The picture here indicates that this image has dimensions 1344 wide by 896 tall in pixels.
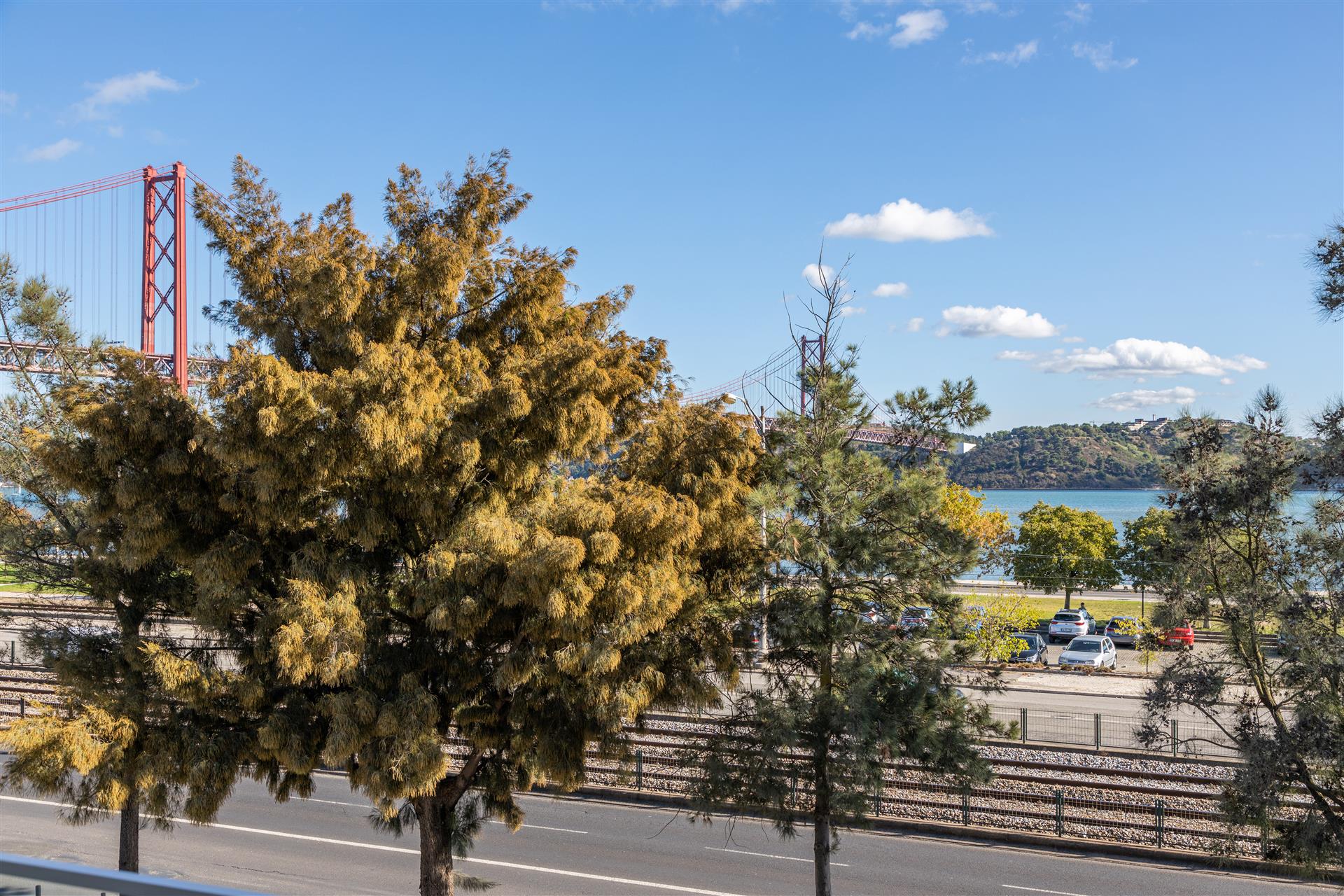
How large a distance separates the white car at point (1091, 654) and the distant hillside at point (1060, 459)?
10600 centimetres

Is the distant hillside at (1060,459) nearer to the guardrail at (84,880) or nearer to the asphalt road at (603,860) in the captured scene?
the asphalt road at (603,860)

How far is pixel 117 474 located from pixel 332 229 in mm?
3716

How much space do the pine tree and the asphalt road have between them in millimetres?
4493

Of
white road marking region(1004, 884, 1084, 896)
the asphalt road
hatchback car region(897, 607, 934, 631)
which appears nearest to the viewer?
hatchback car region(897, 607, 934, 631)

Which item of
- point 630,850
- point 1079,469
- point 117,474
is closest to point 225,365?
point 117,474

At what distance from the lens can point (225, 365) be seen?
1071 cm

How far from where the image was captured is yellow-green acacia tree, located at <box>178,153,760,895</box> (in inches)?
387

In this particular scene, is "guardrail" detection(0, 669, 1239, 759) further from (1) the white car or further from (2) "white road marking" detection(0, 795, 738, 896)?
(1) the white car

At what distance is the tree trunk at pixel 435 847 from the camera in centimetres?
1218

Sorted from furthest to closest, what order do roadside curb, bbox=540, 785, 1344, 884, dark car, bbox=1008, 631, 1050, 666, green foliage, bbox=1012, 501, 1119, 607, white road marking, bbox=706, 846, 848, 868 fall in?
1. green foliage, bbox=1012, 501, 1119, 607
2. dark car, bbox=1008, 631, 1050, 666
3. white road marking, bbox=706, 846, 848, 868
4. roadside curb, bbox=540, 785, 1344, 884

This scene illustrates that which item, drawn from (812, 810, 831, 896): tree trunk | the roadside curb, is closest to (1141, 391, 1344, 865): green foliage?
(812, 810, 831, 896): tree trunk

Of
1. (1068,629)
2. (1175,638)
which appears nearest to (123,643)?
(1175,638)

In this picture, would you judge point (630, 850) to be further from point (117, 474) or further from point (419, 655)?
point (117, 474)

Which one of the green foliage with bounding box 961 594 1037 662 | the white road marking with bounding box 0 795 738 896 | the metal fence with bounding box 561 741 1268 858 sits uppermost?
the green foliage with bounding box 961 594 1037 662
